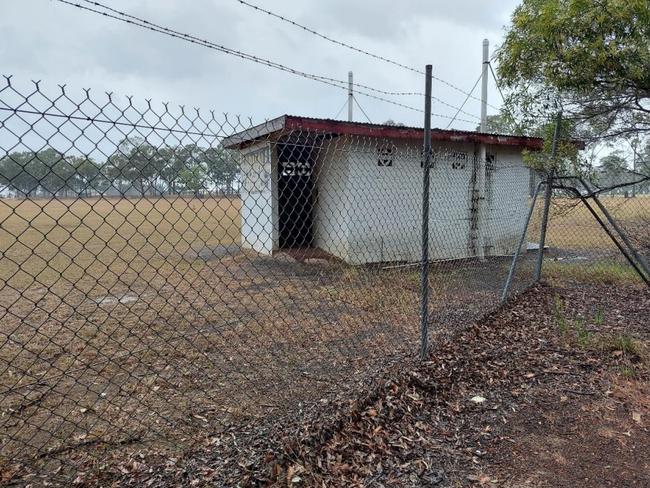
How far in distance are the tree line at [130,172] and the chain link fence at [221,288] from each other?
1 centimetres

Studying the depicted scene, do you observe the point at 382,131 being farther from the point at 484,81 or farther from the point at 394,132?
the point at 484,81

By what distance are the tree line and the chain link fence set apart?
0.04 ft

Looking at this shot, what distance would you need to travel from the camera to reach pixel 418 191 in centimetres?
863

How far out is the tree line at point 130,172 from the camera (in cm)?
177

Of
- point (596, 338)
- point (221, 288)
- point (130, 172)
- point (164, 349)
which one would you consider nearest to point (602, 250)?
point (596, 338)

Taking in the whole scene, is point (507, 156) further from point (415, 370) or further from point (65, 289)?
point (65, 289)

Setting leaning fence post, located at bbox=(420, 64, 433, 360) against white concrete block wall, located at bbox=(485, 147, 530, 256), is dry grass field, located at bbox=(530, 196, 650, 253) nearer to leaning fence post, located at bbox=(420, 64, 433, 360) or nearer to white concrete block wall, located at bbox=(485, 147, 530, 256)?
white concrete block wall, located at bbox=(485, 147, 530, 256)

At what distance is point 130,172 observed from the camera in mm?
2051

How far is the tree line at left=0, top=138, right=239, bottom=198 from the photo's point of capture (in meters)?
1.77

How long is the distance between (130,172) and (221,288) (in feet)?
14.2

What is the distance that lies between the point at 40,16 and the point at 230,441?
377 centimetres

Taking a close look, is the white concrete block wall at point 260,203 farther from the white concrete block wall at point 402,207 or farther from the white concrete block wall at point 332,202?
the white concrete block wall at point 402,207

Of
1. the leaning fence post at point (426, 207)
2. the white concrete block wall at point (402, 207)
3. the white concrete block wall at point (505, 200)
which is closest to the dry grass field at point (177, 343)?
the leaning fence post at point (426, 207)

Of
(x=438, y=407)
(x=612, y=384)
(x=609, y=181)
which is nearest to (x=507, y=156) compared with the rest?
(x=609, y=181)
